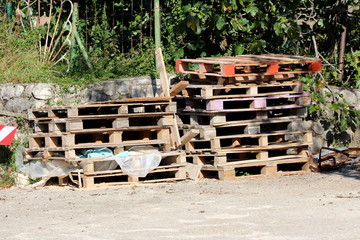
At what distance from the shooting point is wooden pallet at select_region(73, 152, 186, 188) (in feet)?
34.5

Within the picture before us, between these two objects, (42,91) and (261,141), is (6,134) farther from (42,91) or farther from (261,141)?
(261,141)

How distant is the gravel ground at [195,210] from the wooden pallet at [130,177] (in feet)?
0.68

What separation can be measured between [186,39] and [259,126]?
3.14 meters

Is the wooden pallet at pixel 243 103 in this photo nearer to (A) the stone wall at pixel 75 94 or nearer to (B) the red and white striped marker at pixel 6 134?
(A) the stone wall at pixel 75 94

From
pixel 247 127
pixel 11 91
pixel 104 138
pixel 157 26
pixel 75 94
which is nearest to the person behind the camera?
pixel 247 127

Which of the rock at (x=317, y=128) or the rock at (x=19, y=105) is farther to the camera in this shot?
the rock at (x=317, y=128)

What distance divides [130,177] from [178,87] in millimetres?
1574

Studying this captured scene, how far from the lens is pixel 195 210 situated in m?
8.62

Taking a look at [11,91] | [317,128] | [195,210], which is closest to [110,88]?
[11,91]

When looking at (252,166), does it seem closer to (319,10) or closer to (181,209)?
(181,209)

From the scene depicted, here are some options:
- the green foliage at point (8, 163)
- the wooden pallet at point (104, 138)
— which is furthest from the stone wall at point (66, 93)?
the wooden pallet at point (104, 138)

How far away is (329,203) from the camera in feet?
28.9

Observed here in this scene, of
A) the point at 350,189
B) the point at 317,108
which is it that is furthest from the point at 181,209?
the point at 317,108

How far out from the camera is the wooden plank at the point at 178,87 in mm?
11141
